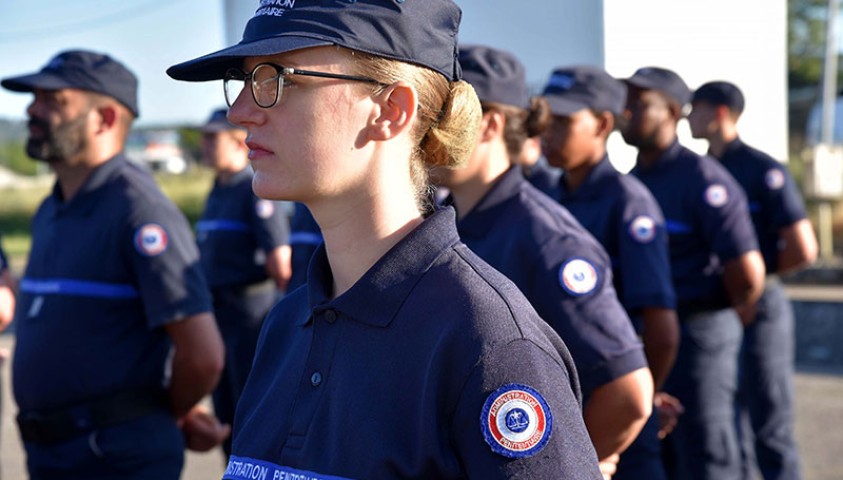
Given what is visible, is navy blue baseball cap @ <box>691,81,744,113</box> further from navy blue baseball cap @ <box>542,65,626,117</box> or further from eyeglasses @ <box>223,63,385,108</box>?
eyeglasses @ <box>223,63,385,108</box>

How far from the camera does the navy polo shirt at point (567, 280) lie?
9.40ft

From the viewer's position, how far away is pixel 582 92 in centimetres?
444

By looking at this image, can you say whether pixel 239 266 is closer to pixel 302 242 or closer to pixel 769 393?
pixel 302 242

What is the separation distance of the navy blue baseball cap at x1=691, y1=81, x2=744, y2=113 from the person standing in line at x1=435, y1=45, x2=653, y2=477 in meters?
3.44

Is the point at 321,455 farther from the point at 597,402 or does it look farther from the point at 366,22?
the point at 597,402

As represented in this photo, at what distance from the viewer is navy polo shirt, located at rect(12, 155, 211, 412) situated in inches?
141

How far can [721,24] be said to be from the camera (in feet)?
26.5

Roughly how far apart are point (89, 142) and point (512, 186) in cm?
167

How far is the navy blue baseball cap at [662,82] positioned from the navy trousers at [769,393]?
1227 mm

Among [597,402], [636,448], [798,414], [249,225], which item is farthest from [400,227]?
[798,414]

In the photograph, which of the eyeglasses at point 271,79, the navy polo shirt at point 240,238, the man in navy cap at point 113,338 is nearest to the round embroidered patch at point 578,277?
the eyeglasses at point 271,79

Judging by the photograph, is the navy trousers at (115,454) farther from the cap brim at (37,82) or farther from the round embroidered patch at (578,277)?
the round embroidered patch at (578,277)

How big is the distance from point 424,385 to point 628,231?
248 cm

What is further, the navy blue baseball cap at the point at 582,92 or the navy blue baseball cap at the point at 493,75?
the navy blue baseball cap at the point at 582,92
